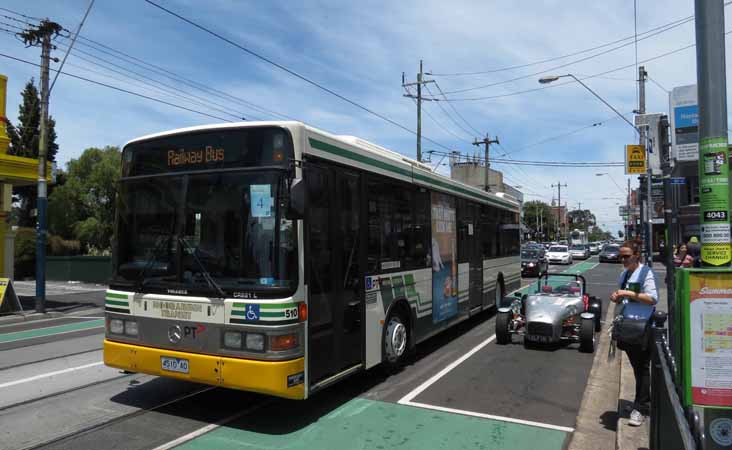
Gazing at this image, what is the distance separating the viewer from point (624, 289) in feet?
18.9

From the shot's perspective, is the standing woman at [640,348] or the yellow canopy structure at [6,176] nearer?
the standing woman at [640,348]

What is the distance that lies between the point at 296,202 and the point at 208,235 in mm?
1144

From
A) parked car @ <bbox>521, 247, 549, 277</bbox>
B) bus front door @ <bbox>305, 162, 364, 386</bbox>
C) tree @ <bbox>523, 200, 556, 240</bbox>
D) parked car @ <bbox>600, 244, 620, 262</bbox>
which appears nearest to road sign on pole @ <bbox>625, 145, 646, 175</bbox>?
bus front door @ <bbox>305, 162, 364, 386</bbox>

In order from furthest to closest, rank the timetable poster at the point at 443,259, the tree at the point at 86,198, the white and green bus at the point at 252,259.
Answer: the tree at the point at 86,198 → the timetable poster at the point at 443,259 → the white and green bus at the point at 252,259

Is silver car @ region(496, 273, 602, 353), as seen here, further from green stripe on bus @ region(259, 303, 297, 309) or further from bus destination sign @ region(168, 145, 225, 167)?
bus destination sign @ region(168, 145, 225, 167)

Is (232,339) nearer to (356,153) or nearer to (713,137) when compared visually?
(356,153)

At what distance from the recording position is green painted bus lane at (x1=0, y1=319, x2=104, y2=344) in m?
11.7

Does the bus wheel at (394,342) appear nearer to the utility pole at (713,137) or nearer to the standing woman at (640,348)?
the standing woman at (640,348)

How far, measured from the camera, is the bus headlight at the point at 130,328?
5.94m

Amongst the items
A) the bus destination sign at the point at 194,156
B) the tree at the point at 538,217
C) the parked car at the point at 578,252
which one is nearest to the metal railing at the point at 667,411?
the bus destination sign at the point at 194,156

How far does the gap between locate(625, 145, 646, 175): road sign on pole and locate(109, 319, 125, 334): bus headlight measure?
12.2 meters

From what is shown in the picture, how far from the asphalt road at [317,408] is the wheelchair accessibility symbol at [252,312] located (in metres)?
1.20

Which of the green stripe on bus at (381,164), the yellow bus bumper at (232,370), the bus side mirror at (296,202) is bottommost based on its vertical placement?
the yellow bus bumper at (232,370)

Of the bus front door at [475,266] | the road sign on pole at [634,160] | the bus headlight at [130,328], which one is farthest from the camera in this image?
the road sign on pole at [634,160]
